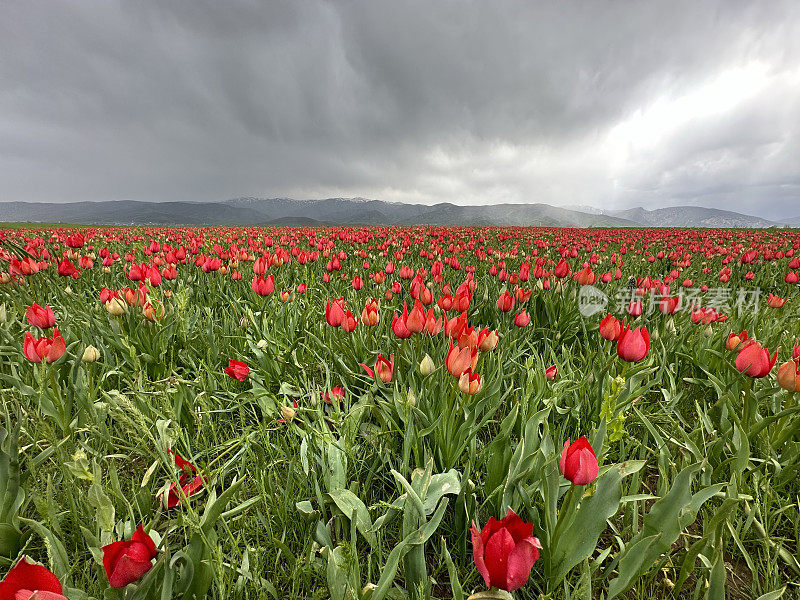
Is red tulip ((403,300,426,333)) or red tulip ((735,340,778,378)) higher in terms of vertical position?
red tulip ((403,300,426,333))

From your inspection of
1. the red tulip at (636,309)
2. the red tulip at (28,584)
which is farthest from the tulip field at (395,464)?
the red tulip at (636,309)

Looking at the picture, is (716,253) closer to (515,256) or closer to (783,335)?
(515,256)

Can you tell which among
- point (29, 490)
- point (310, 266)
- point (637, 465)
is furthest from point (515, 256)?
point (29, 490)

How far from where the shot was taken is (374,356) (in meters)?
2.63

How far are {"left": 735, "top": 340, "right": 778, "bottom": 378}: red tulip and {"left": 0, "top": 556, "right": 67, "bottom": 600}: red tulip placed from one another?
264 cm

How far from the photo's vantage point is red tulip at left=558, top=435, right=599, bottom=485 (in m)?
1.01

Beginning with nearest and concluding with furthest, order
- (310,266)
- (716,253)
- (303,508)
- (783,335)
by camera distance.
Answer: (303,508), (783,335), (310,266), (716,253)

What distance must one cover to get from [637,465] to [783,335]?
298 centimetres

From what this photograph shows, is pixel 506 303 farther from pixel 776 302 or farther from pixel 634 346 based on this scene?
pixel 776 302

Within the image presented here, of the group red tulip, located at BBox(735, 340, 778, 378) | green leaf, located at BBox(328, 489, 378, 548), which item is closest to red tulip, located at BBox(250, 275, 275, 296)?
green leaf, located at BBox(328, 489, 378, 548)

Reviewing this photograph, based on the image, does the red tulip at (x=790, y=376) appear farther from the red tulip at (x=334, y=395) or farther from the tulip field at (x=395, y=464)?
the red tulip at (x=334, y=395)

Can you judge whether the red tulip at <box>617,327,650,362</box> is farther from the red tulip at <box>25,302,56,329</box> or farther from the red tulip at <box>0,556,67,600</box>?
the red tulip at <box>25,302,56,329</box>

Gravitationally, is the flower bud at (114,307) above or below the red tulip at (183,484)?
above

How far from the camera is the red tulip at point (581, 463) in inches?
39.8
